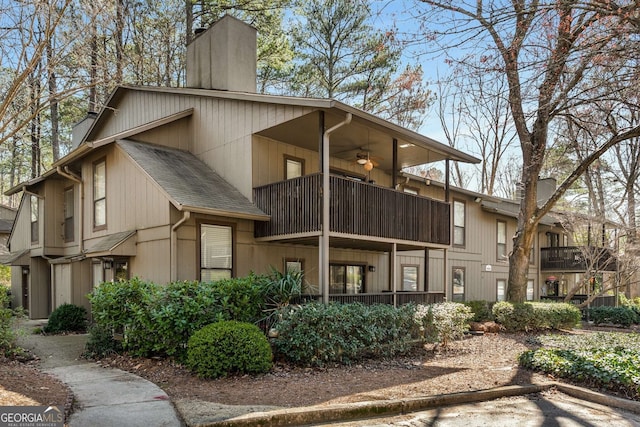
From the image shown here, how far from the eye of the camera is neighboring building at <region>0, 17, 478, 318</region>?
34.8 feet

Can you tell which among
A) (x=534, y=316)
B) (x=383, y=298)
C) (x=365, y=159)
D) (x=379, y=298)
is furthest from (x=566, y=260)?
(x=379, y=298)

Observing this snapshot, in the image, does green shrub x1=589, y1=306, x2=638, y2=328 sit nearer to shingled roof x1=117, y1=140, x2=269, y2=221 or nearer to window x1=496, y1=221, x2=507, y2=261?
window x1=496, y1=221, x2=507, y2=261

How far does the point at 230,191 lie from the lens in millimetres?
11953

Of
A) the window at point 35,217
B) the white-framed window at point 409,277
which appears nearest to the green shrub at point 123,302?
the window at point 35,217

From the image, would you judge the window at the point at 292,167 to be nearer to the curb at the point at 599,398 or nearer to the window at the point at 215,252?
the window at the point at 215,252

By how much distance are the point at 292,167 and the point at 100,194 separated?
5361mm

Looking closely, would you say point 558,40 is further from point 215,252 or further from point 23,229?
point 23,229

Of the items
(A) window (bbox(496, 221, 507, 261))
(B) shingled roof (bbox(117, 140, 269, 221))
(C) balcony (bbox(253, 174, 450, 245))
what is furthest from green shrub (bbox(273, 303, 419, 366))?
(A) window (bbox(496, 221, 507, 261))

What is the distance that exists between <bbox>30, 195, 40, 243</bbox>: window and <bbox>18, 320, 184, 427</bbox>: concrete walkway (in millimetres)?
7790

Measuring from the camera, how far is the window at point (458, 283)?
1977 cm

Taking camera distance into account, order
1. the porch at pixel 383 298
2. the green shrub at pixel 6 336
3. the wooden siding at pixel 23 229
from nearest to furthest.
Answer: the green shrub at pixel 6 336, the porch at pixel 383 298, the wooden siding at pixel 23 229

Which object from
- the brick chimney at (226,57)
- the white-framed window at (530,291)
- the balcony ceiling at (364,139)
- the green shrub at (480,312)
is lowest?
the white-framed window at (530,291)

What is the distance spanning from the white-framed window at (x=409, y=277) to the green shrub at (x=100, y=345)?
1082cm

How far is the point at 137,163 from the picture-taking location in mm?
11062
